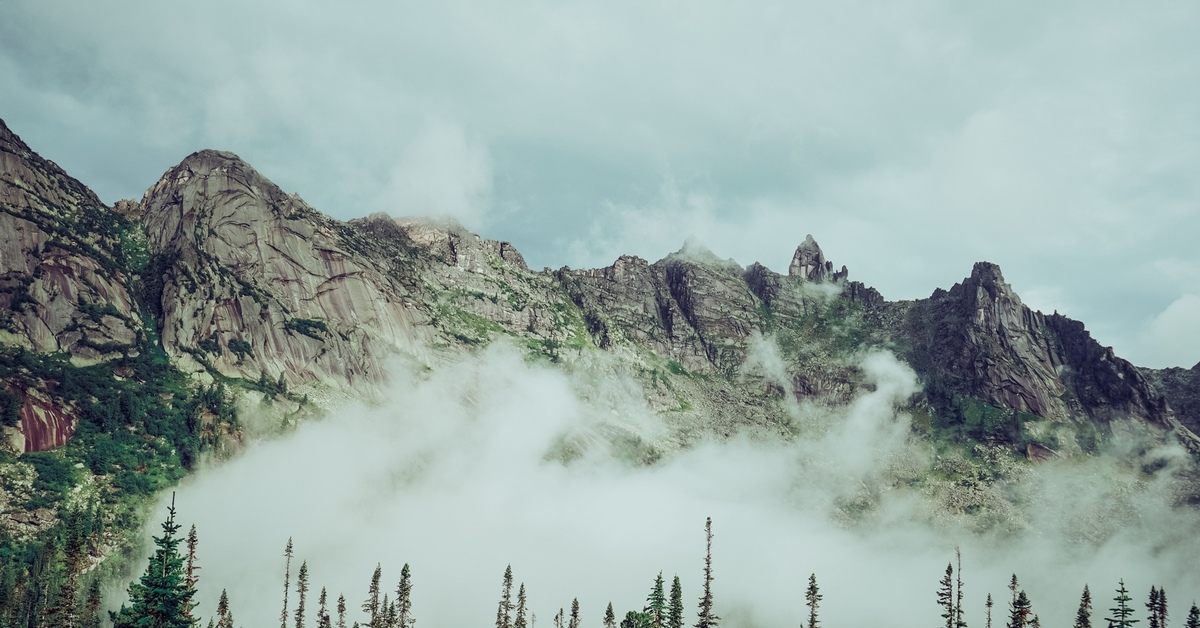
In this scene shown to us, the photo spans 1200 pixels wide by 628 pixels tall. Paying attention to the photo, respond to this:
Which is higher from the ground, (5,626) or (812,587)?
(812,587)

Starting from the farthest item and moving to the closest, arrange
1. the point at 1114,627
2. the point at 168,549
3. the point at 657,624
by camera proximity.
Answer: the point at 657,624, the point at 1114,627, the point at 168,549

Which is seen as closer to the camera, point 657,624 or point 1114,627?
point 1114,627

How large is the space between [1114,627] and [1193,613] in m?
21.2

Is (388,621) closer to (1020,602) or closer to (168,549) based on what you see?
(168,549)

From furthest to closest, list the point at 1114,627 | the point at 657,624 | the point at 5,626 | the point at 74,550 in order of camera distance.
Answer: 1. the point at 5,626
2. the point at 657,624
3. the point at 1114,627
4. the point at 74,550

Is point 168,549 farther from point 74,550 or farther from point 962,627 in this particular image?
point 962,627

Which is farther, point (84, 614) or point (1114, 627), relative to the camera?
point (84, 614)

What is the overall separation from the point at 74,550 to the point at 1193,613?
504ft

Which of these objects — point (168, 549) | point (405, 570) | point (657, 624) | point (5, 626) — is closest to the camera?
point (168, 549)

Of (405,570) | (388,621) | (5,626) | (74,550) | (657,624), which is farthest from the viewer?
(5,626)

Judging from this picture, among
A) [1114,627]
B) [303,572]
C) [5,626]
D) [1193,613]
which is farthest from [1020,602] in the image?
[5,626]

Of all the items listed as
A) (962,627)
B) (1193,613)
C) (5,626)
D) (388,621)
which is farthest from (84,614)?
(1193,613)

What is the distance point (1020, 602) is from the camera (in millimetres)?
131750

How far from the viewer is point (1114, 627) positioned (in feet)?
407
